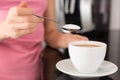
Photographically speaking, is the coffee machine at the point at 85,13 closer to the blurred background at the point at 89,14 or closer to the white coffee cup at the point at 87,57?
the blurred background at the point at 89,14

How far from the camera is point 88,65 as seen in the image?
551mm

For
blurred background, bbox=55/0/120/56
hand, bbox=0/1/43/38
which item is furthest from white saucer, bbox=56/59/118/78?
blurred background, bbox=55/0/120/56

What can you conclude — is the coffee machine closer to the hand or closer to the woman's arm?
the woman's arm

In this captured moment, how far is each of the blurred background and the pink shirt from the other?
0.47 metres

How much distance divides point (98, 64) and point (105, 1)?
0.86m

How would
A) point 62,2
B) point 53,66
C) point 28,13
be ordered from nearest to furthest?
point 28,13 < point 53,66 < point 62,2

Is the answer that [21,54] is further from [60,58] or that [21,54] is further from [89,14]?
[89,14]

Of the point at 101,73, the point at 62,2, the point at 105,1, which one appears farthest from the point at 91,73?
the point at 105,1

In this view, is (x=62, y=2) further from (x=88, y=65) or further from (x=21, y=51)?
(x=88, y=65)

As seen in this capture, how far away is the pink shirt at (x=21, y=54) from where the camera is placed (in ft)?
2.14

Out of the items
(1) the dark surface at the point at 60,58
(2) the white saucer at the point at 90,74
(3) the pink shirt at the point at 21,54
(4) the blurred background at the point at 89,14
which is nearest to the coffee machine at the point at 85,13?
(4) the blurred background at the point at 89,14

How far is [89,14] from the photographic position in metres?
1.35

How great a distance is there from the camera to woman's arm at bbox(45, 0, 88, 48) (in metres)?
0.77

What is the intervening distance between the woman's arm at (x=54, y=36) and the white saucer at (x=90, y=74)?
0.15m
